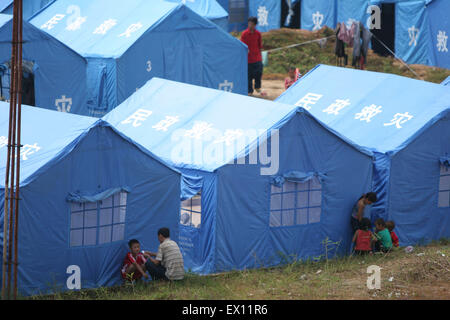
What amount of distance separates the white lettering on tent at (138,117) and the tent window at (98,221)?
294 centimetres

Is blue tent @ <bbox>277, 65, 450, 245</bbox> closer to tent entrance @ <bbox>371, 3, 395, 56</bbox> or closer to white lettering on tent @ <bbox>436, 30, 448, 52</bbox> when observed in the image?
white lettering on tent @ <bbox>436, 30, 448, 52</bbox>

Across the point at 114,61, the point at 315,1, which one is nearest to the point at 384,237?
the point at 114,61

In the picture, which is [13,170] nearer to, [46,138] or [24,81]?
[46,138]

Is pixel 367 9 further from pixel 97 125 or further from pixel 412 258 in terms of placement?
pixel 97 125

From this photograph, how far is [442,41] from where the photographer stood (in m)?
22.0

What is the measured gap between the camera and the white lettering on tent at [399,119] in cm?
1306

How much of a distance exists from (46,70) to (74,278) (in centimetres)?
822

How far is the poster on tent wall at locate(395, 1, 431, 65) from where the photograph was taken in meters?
22.7

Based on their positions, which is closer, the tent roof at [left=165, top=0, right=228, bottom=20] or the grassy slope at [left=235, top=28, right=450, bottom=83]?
the grassy slope at [left=235, top=28, right=450, bottom=83]

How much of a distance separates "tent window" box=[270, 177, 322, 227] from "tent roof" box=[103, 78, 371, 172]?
85 cm

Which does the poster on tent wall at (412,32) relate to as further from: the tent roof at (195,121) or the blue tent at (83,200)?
the blue tent at (83,200)

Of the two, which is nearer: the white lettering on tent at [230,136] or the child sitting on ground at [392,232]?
the white lettering on tent at [230,136]

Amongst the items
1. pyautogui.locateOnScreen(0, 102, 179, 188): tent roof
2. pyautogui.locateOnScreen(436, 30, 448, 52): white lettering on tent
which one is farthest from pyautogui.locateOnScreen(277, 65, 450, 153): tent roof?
pyautogui.locateOnScreen(436, 30, 448, 52): white lettering on tent

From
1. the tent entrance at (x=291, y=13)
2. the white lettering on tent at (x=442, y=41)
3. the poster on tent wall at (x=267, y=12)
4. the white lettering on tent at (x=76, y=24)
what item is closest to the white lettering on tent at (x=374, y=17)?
the white lettering on tent at (x=442, y=41)
